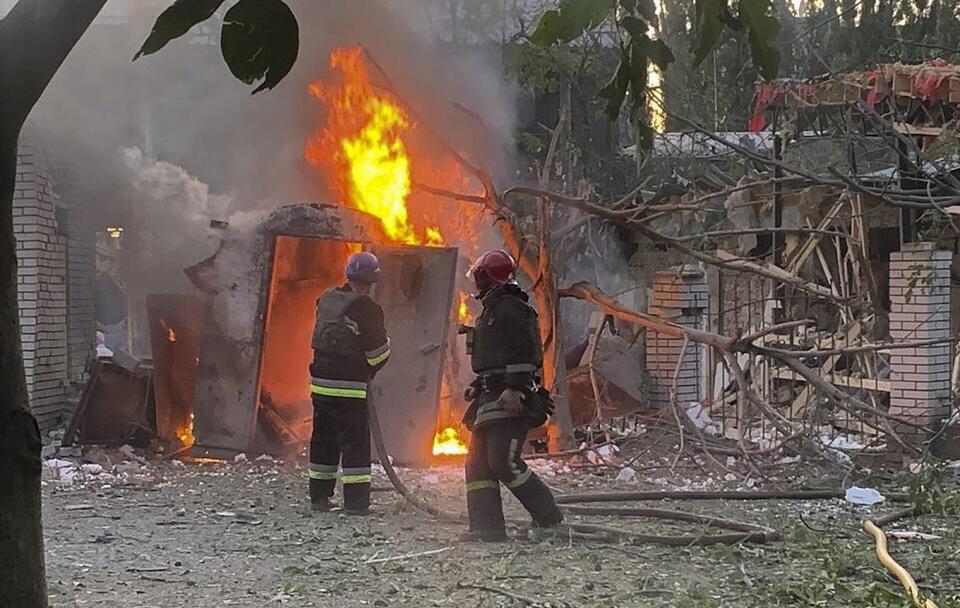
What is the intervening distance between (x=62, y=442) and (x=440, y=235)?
413cm

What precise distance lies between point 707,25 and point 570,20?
12.8 inches

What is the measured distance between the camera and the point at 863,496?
7152 mm

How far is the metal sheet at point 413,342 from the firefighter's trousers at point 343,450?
5.81 ft

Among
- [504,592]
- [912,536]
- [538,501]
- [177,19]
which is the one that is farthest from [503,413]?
[177,19]

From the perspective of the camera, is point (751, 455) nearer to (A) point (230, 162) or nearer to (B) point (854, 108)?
(B) point (854, 108)

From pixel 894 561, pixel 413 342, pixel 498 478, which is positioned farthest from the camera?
pixel 413 342

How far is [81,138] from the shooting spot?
402 inches

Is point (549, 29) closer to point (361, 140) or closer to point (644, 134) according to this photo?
point (644, 134)

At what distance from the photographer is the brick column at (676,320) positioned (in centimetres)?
1022

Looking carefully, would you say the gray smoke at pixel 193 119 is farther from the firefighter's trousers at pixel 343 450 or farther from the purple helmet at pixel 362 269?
the firefighter's trousers at pixel 343 450

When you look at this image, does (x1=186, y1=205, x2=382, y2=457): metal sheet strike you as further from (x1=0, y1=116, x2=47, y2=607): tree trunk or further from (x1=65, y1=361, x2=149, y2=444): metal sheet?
(x1=0, y1=116, x2=47, y2=607): tree trunk

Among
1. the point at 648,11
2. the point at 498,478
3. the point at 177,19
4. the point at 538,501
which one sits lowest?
the point at 538,501

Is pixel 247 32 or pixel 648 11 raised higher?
pixel 648 11

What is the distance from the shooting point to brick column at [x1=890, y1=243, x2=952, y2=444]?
28.9 feet
